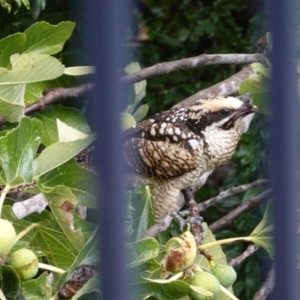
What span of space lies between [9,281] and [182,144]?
671 millimetres

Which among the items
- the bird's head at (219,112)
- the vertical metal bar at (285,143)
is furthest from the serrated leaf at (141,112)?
the vertical metal bar at (285,143)

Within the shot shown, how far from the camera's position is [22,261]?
896 millimetres

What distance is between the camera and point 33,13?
1.73 meters

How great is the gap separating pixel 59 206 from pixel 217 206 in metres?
1.42

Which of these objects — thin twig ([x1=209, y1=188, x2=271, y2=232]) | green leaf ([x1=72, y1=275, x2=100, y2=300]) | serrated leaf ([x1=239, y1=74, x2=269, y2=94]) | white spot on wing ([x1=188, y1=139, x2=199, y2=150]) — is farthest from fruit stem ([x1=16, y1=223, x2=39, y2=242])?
thin twig ([x1=209, y1=188, x2=271, y2=232])

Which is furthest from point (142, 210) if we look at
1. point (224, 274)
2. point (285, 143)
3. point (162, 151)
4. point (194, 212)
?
point (285, 143)

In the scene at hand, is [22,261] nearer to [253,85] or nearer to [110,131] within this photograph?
[110,131]

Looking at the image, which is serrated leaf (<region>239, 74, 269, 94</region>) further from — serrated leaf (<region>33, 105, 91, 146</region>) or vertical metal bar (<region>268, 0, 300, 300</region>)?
vertical metal bar (<region>268, 0, 300, 300</region>)

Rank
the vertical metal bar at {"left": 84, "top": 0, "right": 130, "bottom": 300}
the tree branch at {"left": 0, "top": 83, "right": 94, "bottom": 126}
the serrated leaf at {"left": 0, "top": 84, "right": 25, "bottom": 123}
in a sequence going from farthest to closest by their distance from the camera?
1. the tree branch at {"left": 0, "top": 83, "right": 94, "bottom": 126}
2. the serrated leaf at {"left": 0, "top": 84, "right": 25, "bottom": 123}
3. the vertical metal bar at {"left": 84, "top": 0, "right": 130, "bottom": 300}

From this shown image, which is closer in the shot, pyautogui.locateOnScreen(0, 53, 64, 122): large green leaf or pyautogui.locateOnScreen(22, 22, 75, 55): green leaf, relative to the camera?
pyautogui.locateOnScreen(0, 53, 64, 122): large green leaf

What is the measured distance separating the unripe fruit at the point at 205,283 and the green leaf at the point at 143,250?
0.07 m

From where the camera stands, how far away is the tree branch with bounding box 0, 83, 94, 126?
1.29m

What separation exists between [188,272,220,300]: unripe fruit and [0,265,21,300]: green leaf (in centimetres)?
24

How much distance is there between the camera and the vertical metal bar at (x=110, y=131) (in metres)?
0.50
